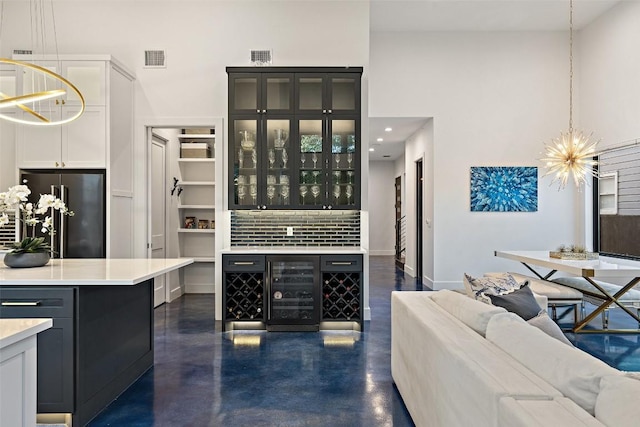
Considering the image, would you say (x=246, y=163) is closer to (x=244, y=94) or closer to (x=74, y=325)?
(x=244, y=94)

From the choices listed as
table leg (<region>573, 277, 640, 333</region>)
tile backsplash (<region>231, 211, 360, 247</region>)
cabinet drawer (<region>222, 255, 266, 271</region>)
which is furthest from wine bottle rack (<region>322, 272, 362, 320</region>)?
table leg (<region>573, 277, 640, 333</region>)

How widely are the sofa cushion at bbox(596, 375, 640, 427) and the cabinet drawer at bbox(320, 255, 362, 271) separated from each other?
3.50 meters

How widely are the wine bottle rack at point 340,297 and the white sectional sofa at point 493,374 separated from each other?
2.06 m

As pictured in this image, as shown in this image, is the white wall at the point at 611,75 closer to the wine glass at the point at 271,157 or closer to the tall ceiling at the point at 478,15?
the tall ceiling at the point at 478,15

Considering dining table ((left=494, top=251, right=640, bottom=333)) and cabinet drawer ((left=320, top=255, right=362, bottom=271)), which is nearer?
dining table ((left=494, top=251, right=640, bottom=333))

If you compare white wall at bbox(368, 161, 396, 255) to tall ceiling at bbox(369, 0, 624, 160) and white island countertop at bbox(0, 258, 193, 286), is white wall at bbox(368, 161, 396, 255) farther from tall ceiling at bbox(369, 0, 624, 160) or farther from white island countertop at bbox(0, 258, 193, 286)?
white island countertop at bbox(0, 258, 193, 286)

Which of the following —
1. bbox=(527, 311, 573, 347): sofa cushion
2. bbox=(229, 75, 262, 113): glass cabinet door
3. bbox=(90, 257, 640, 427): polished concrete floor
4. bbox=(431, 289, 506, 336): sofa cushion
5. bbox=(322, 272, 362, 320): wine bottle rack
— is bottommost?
bbox=(90, 257, 640, 427): polished concrete floor

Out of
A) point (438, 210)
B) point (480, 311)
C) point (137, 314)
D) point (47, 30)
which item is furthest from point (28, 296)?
point (438, 210)

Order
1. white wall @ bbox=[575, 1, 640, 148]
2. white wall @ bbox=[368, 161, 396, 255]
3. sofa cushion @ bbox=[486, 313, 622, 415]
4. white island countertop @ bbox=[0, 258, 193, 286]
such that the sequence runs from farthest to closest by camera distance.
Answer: white wall @ bbox=[368, 161, 396, 255] → white wall @ bbox=[575, 1, 640, 148] → white island countertop @ bbox=[0, 258, 193, 286] → sofa cushion @ bbox=[486, 313, 622, 415]

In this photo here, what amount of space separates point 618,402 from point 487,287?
5.87ft

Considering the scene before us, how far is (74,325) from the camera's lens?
8.30ft

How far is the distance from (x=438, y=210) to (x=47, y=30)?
20.3 ft

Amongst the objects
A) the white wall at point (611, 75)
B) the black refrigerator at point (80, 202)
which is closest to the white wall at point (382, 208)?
the white wall at point (611, 75)

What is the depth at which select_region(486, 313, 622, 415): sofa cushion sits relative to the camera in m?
→ 1.29
